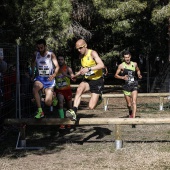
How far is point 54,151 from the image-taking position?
771 cm

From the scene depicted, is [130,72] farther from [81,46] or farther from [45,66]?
[45,66]

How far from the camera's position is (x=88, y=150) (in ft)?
25.3

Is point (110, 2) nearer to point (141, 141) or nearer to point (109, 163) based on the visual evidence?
point (141, 141)

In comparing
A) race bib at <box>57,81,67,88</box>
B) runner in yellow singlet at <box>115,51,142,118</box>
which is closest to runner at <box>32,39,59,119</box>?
race bib at <box>57,81,67,88</box>

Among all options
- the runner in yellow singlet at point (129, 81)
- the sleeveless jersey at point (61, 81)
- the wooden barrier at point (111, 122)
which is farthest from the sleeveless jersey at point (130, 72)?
the wooden barrier at point (111, 122)

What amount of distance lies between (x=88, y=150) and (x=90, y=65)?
Result: 1.68 m

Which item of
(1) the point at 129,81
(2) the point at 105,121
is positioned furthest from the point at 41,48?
(1) the point at 129,81

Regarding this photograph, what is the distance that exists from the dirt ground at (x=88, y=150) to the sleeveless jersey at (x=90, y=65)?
1383 millimetres

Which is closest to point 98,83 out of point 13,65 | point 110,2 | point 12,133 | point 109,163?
point 109,163

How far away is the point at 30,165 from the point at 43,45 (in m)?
2.66

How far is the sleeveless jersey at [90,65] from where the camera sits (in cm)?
806

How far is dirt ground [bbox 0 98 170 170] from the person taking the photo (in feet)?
21.7

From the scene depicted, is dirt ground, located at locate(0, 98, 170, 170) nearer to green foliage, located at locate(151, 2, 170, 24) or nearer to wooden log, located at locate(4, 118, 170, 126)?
wooden log, located at locate(4, 118, 170, 126)

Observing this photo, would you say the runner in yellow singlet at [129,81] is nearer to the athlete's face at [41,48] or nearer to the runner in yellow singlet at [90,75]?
the runner in yellow singlet at [90,75]
